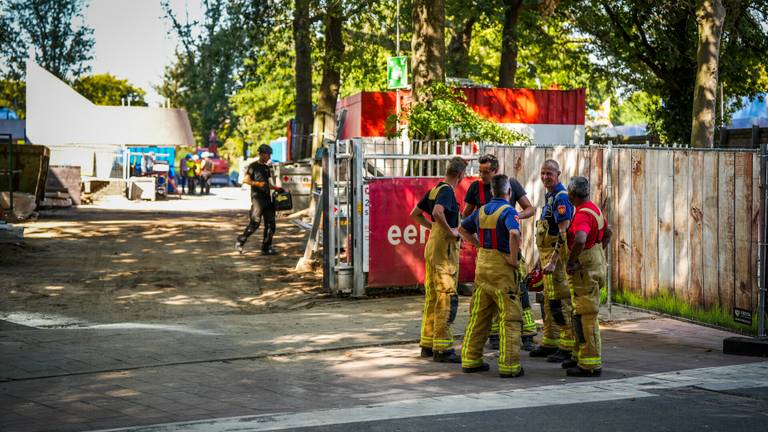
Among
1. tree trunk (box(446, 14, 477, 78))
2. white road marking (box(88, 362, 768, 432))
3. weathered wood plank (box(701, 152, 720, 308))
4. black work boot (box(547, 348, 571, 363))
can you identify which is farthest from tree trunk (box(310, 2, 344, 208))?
white road marking (box(88, 362, 768, 432))

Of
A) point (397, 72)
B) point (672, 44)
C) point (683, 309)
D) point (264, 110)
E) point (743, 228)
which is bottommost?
point (683, 309)

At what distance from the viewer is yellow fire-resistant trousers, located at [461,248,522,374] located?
29.4ft

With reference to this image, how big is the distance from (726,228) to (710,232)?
0.98 ft

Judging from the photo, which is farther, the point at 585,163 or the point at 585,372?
the point at 585,163

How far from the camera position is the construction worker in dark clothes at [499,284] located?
353 inches

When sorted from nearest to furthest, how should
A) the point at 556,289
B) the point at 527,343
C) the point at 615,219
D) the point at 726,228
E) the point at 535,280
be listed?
the point at 556,289 → the point at 535,280 → the point at 527,343 → the point at 726,228 → the point at 615,219

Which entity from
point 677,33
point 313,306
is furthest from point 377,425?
point 677,33

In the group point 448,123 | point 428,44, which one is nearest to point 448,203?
point 448,123

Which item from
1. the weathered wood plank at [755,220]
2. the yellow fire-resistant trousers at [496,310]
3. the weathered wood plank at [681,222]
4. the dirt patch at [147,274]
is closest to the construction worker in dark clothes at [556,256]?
the yellow fire-resistant trousers at [496,310]

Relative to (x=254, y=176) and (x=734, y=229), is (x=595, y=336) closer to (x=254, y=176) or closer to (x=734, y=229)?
(x=734, y=229)

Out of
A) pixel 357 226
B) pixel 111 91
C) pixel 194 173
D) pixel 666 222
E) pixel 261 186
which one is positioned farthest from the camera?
pixel 111 91

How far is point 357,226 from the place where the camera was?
14.2m

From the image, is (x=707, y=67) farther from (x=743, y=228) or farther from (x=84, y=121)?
(x=84, y=121)

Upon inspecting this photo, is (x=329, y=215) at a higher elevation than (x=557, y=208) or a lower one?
lower
